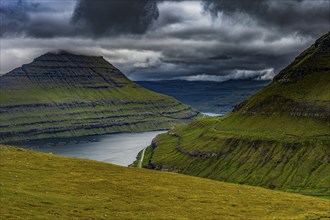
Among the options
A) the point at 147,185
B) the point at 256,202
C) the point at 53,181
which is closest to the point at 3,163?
the point at 53,181

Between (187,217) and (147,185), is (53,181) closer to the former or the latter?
(147,185)

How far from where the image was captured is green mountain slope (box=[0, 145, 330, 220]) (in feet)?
250

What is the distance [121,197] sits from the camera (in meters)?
92.6

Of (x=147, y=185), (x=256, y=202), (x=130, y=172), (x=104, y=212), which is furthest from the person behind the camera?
(x=130, y=172)

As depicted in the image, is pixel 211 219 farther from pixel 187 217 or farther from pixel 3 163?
pixel 3 163

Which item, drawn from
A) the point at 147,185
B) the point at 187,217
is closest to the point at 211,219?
the point at 187,217

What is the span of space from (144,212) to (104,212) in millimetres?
7691

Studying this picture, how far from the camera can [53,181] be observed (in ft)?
336

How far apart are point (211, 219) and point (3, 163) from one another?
66.9m

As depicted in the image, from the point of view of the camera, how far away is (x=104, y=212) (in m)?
76.7

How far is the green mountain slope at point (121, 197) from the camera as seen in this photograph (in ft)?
250

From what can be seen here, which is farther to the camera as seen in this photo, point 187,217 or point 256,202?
point 256,202

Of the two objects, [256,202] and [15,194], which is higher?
[15,194]

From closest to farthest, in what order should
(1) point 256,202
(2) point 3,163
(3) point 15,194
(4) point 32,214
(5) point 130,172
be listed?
(4) point 32,214
(3) point 15,194
(1) point 256,202
(2) point 3,163
(5) point 130,172
